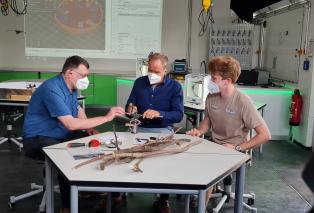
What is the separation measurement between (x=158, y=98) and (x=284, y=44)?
3.66m

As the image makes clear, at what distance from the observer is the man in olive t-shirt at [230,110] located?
8.39 ft

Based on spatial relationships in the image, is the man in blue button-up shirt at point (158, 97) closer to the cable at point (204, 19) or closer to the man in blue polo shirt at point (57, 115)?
the man in blue polo shirt at point (57, 115)

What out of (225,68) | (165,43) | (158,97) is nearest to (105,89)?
(165,43)

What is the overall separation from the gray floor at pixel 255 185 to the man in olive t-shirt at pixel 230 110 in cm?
45

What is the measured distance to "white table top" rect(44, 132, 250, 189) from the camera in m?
1.69

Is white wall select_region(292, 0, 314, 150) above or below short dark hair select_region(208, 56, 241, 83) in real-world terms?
below

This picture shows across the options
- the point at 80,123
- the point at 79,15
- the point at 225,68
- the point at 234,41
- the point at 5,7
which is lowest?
the point at 80,123

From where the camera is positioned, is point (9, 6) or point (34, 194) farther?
point (9, 6)

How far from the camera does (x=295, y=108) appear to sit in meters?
5.20

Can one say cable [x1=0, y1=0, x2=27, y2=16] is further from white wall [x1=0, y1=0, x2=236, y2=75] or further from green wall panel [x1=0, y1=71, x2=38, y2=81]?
green wall panel [x1=0, y1=71, x2=38, y2=81]

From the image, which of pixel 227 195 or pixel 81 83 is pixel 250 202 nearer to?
pixel 227 195

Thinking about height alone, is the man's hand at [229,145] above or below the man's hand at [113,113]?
below

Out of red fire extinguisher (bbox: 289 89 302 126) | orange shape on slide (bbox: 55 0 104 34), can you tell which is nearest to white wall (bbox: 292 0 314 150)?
red fire extinguisher (bbox: 289 89 302 126)

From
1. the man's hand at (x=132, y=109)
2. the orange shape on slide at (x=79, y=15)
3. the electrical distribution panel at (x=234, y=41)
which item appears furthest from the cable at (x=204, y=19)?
the man's hand at (x=132, y=109)
